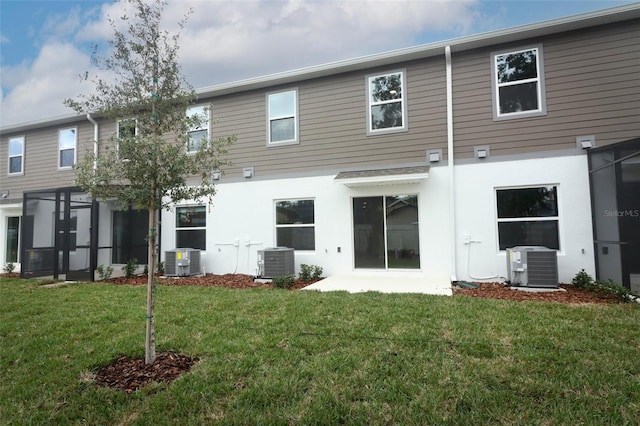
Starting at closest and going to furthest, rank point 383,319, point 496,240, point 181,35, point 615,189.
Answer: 1. point 181,35
2. point 383,319
3. point 615,189
4. point 496,240

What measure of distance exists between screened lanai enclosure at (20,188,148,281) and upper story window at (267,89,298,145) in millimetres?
5087

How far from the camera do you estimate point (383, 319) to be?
16.3 ft

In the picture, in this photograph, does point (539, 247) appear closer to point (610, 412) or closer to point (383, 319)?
point (383, 319)

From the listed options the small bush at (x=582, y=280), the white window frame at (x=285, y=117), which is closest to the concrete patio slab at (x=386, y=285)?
the small bush at (x=582, y=280)

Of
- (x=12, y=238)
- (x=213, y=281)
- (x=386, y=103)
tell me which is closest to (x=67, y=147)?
(x=12, y=238)

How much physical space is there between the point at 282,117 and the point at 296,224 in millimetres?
3258

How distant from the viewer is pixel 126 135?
3.57 meters

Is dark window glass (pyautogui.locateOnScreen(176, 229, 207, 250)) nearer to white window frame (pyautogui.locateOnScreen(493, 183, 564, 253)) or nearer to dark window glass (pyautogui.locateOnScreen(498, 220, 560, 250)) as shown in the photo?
white window frame (pyautogui.locateOnScreen(493, 183, 564, 253))

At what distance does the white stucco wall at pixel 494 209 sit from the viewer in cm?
734

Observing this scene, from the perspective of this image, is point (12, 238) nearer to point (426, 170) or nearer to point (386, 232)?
point (386, 232)

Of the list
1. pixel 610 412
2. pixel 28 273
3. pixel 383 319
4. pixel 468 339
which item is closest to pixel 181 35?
pixel 383 319

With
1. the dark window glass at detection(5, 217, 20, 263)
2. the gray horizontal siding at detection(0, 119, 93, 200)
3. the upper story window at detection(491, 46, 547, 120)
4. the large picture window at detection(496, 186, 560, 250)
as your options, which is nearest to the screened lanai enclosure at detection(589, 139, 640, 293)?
the large picture window at detection(496, 186, 560, 250)

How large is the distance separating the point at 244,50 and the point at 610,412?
549 inches

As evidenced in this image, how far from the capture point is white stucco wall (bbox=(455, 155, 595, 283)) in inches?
289
